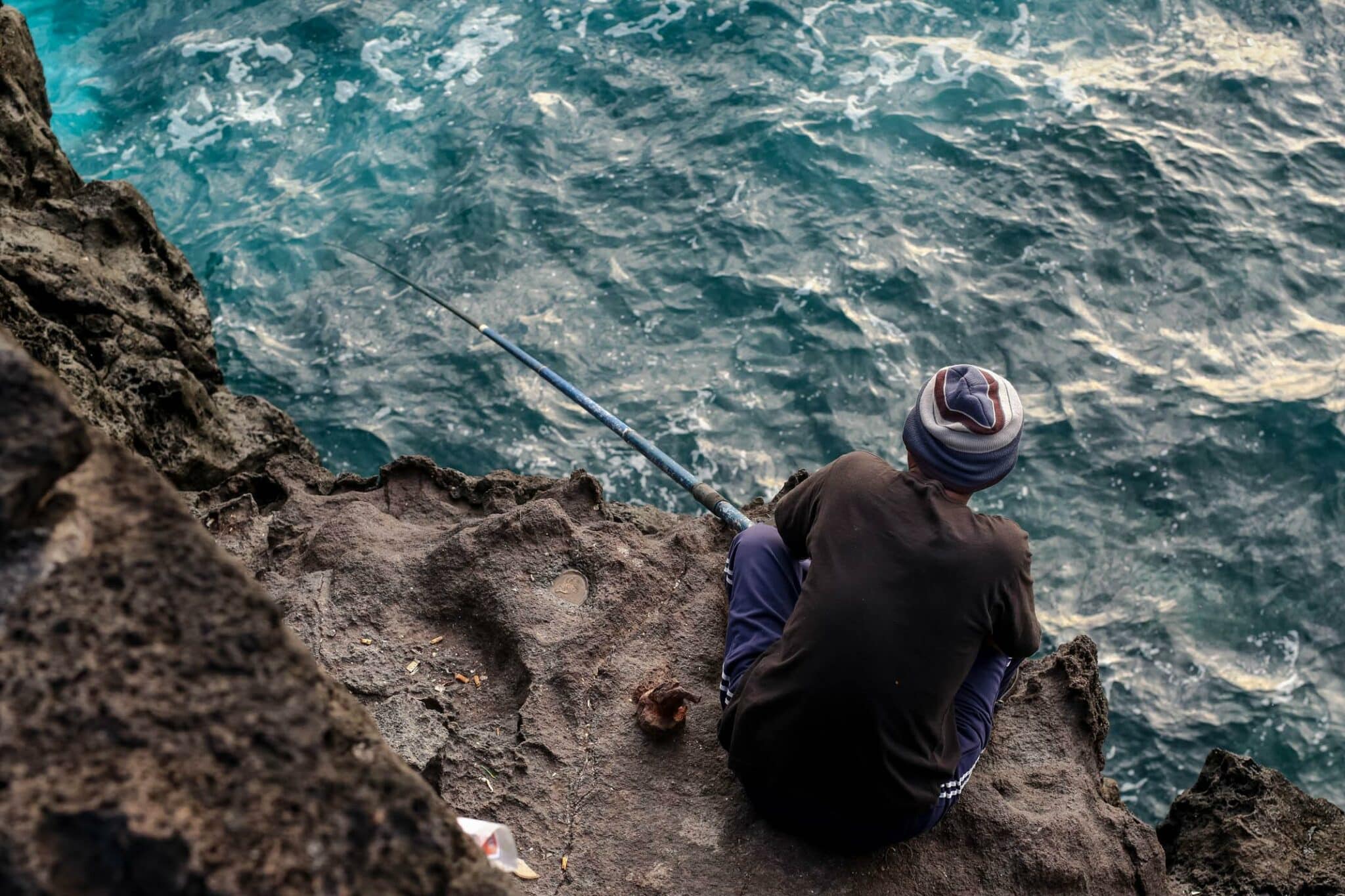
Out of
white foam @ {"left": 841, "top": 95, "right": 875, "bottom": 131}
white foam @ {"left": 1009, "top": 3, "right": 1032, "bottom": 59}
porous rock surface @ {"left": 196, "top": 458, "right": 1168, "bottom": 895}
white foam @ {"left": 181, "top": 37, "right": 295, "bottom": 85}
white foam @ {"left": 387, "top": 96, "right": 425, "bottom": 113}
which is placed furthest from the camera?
white foam @ {"left": 181, "top": 37, "right": 295, "bottom": 85}

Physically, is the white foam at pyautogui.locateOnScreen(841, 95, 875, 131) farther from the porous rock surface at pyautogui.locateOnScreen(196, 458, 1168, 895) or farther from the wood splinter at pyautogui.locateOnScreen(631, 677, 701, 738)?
the wood splinter at pyautogui.locateOnScreen(631, 677, 701, 738)

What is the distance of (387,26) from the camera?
9695mm

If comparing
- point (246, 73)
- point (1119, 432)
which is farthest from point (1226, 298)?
point (246, 73)

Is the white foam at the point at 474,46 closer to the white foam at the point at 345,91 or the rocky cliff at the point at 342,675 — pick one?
the white foam at the point at 345,91

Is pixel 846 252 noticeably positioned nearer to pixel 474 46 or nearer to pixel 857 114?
pixel 857 114

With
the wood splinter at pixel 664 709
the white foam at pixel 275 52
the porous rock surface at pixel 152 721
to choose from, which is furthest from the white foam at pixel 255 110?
the porous rock surface at pixel 152 721

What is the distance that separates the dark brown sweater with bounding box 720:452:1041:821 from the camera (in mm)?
2529

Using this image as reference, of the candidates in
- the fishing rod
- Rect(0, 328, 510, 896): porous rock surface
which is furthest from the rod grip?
Rect(0, 328, 510, 896): porous rock surface

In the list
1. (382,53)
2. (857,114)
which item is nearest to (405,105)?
(382,53)

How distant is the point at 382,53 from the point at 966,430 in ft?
27.5

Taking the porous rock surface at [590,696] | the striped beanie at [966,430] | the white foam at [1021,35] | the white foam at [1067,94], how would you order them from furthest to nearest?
the white foam at [1021,35] < the white foam at [1067,94] < the porous rock surface at [590,696] < the striped beanie at [966,430]

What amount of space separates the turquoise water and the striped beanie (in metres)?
3.55

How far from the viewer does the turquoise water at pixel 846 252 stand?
19.8 feet

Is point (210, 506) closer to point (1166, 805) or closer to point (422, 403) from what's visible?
point (422, 403)
